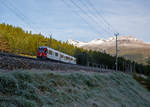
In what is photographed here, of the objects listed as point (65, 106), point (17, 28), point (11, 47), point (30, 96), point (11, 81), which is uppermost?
point (17, 28)

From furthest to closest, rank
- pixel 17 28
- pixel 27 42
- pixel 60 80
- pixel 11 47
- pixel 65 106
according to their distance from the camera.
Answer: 1. pixel 17 28
2. pixel 27 42
3. pixel 11 47
4. pixel 60 80
5. pixel 65 106

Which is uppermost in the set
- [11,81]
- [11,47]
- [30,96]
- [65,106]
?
[11,47]

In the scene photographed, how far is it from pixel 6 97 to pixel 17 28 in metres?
80.7

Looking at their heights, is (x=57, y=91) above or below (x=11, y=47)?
below

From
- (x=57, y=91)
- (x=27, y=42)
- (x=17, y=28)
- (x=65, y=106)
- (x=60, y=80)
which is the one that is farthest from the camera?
(x=17, y=28)

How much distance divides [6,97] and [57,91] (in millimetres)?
2785

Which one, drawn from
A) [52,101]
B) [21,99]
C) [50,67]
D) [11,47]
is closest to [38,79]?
[52,101]

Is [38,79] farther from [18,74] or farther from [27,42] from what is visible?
[27,42]

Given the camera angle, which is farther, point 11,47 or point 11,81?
point 11,47

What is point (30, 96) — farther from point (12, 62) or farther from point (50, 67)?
point (50, 67)

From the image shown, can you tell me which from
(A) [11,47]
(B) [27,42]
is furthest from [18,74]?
(B) [27,42]

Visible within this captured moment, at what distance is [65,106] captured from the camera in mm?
6977

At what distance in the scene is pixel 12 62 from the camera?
10.1 meters

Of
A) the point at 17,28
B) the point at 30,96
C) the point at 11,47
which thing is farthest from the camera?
the point at 17,28
